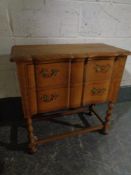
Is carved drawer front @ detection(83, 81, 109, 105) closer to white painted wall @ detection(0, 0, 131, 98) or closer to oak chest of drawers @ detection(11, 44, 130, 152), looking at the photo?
oak chest of drawers @ detection(11, 44, 130, 152)

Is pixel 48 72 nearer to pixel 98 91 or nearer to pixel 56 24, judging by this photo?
pixel 98 91

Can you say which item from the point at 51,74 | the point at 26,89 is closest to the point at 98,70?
the point at 51,74

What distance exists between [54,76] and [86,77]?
241mm

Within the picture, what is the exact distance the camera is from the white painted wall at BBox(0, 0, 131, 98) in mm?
1333

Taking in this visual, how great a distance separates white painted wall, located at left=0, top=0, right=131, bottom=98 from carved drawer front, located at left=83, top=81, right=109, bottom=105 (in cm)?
57

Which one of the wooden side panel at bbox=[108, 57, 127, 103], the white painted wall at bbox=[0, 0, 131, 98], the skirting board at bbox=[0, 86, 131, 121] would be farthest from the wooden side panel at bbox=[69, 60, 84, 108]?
the skirting board at bbox=[0, 86, 131, 121]

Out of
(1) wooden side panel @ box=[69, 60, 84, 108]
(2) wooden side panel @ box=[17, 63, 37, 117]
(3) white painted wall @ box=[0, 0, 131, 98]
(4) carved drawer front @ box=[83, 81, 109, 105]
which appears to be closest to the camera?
(2) wooden side panel @ box=[17, 63, 37, 117]

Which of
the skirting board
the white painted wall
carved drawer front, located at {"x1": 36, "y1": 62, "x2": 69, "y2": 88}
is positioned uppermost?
the white painted wall

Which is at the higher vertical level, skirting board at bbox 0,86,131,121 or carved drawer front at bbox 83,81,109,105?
carved drawer front at bbox 83,81,109,105

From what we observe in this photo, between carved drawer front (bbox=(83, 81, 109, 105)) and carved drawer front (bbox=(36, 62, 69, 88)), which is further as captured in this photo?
carved drawer front (bbox=(83, 81, 109, 105))

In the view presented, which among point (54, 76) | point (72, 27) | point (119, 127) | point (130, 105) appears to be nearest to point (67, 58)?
point (54, 76)

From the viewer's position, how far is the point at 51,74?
41.8 inches

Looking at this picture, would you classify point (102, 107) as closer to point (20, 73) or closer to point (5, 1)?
point (20, 73)

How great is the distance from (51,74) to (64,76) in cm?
10
